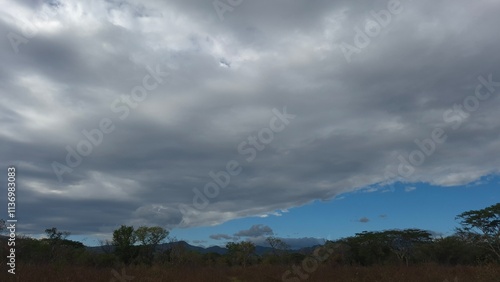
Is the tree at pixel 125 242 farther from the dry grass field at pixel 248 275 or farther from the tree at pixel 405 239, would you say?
the tree at pixel 405 239

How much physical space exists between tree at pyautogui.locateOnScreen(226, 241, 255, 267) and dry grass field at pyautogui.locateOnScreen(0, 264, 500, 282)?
32.7 metres

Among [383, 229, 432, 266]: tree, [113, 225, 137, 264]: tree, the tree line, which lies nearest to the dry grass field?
the tree line

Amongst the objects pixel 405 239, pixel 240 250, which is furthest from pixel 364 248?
pixel 240 250

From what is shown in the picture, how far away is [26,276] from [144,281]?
4.48 meters

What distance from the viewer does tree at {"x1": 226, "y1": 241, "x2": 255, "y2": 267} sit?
179 ft

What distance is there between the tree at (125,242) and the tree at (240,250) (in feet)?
45.3

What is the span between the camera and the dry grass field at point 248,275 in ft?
47.3

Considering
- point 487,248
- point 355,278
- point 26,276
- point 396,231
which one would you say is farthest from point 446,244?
point 26,276

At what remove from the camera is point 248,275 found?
69.6 ft

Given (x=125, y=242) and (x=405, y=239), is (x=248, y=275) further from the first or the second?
(x=405, y=239)

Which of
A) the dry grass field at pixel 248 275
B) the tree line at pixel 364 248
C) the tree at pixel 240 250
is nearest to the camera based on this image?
the dry grass field at pixel 248 275

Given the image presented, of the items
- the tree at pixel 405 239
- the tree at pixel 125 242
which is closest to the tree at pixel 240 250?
the tree at pixel 125 242

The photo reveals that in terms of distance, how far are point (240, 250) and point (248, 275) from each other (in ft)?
126

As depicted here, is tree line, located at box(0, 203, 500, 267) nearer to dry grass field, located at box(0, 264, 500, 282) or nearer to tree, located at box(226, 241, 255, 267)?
tree, located at box(226, 241, 255, 267)
